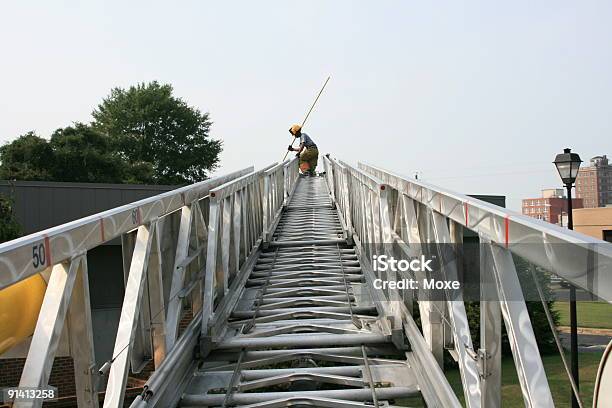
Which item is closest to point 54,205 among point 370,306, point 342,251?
point 342,251

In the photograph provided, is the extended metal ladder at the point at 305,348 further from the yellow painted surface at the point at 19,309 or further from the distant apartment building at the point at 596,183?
the distant apartment building at the point at 596,183

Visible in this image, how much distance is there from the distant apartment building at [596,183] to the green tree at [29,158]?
3596 centimetres

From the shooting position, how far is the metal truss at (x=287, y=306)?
243 centimetres

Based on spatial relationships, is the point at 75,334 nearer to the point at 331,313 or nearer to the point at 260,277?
the point at 331,313

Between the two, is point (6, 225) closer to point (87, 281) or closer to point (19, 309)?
point (87, 281)

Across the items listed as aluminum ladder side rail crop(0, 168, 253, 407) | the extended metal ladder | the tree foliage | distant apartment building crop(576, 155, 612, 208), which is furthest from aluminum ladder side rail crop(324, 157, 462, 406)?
distant apartment building crop(576, 155, 612, 208)

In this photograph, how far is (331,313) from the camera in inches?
236

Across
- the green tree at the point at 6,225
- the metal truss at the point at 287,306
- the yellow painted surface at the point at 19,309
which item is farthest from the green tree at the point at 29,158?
the yellow painted surface at the point at 19,309

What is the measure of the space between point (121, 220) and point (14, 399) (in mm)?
1234

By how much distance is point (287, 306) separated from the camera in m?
6.64

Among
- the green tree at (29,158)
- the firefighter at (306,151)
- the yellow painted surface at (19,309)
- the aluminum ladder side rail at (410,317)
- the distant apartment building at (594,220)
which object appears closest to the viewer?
the yellow painted surface at (19,309)

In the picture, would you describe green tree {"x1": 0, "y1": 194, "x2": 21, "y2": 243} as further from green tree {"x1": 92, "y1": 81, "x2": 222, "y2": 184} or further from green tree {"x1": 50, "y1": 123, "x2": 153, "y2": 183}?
green tree {"x1": 92, "y1": 81, "x2": 222, "y2": 184}

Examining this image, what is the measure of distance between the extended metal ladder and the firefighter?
Answer: 15.7 m

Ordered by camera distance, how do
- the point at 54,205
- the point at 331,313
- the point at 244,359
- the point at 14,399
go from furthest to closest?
the point at 54,205
the point at 331,313
the point at 244,359
the point at 14,399
